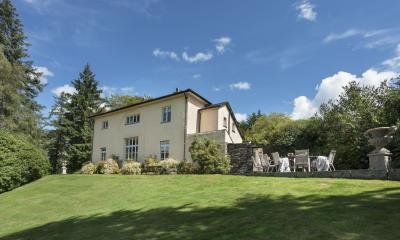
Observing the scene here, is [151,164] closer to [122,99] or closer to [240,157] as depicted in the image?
[240,157]

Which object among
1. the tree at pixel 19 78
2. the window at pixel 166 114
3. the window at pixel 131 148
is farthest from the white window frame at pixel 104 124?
the window at pixel 166 114

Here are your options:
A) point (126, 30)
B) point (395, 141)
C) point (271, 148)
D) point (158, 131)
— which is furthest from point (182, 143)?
point (395, 141)

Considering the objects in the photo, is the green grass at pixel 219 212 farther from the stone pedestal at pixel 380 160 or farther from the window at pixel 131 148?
the window at pixel 131 148

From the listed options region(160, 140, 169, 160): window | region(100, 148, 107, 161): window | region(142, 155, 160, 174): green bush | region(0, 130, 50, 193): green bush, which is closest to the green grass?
region(0, 130, 50, 193): green bush

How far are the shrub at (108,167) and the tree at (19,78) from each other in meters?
9.02

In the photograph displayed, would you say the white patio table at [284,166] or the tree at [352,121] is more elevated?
the tree at [352,121]

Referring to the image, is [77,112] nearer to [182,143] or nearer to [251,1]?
[182,143]

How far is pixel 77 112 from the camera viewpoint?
43.7 m

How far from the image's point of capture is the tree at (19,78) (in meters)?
31.5

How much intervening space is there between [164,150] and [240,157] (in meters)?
6.79

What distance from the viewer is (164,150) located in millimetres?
27562

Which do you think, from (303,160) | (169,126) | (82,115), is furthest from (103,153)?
(303,160)

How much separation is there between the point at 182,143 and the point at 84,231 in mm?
17437

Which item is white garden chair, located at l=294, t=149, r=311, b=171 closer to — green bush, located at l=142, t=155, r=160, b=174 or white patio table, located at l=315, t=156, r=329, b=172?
white patio table, located at l=315, t=156, r=329, b=172
